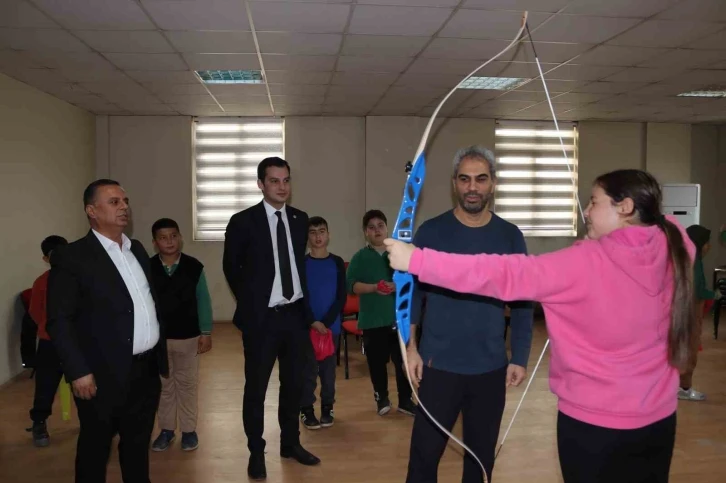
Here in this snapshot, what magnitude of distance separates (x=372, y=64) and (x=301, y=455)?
3091mm

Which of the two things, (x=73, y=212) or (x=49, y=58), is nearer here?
(x=49, y=58)

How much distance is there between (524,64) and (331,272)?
8.10ft

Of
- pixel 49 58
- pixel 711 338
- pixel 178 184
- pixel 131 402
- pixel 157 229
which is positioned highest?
pixel 49 58

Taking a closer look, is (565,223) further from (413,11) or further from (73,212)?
(73,212)

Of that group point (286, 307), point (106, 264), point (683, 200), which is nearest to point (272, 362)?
point (286, 307)

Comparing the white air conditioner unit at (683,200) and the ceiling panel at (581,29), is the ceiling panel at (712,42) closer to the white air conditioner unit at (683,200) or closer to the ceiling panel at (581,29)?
the ceiling panel at (581,29)

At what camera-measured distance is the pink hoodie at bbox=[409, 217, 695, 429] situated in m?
1.20

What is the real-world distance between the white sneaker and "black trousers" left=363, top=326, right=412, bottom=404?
213 centimetres

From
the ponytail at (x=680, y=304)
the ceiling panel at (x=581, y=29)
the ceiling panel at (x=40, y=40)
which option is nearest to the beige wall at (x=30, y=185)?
the ceiling panel at (x=40, y=40)

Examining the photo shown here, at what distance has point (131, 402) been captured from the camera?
6.90 feet

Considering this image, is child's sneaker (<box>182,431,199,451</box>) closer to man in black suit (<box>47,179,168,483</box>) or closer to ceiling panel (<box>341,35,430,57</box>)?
man in black suit (<box>47,179,168,483</box>)

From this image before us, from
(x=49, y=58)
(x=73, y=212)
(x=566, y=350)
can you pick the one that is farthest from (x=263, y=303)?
(x=73, y=212)

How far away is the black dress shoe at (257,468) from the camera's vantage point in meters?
2.78

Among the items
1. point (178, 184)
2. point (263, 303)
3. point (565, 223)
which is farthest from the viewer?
point (565, 223)
